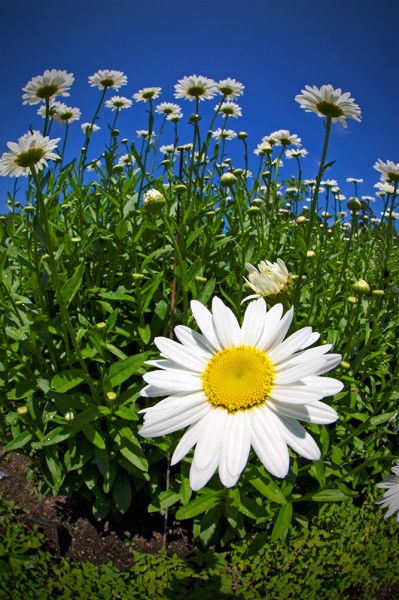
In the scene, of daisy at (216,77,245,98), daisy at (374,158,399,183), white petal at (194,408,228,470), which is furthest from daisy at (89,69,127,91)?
white petal at (194,408,228,470)

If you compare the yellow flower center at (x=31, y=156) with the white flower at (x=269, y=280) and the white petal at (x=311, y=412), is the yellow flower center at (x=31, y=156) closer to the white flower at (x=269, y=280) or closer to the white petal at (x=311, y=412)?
the white flower at (x=269, y=280)

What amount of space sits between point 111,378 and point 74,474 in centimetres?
60

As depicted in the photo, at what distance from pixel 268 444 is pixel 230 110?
292 centimetres

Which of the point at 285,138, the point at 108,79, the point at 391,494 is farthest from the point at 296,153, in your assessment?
the point at 391,494

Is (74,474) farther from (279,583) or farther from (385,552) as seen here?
(385,552)

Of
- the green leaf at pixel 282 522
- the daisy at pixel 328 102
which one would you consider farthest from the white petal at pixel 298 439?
the daisy at pixel 328 102

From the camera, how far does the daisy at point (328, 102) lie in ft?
4.52

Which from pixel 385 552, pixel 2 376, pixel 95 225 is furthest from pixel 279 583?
pixel 95 225

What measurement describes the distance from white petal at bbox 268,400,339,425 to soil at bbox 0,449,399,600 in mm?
1192

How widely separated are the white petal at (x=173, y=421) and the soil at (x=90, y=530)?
1.10 metres

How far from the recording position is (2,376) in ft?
6.31

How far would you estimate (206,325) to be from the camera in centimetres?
111

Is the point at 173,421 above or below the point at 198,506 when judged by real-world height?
above

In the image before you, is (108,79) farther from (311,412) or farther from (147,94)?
(311,412)
